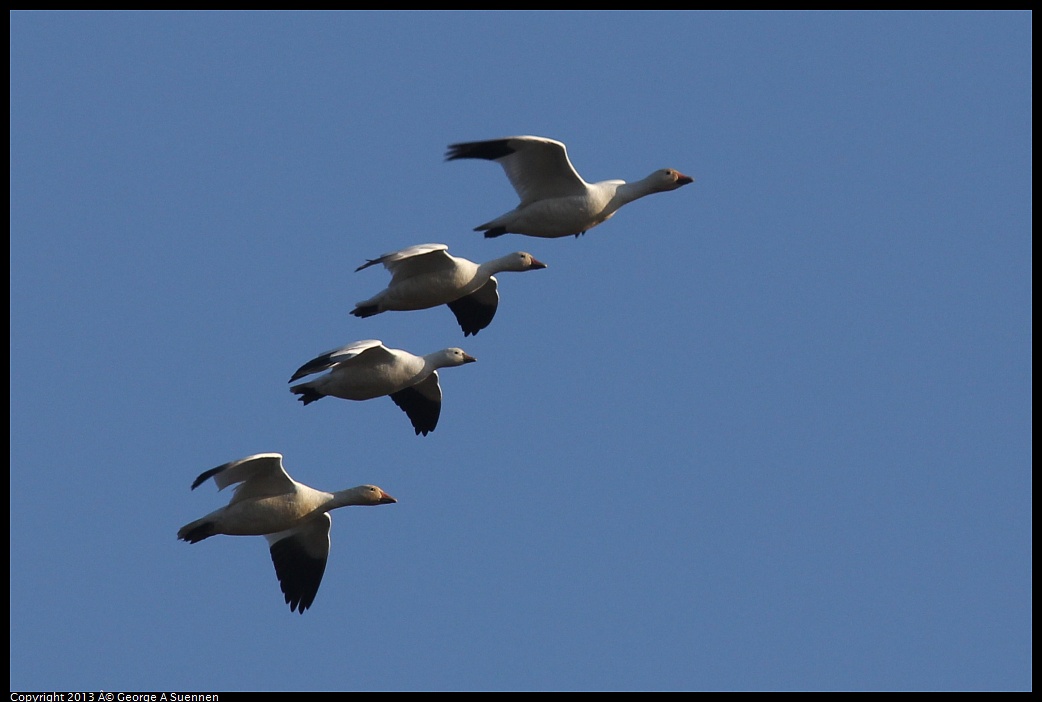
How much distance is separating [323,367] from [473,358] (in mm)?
2359

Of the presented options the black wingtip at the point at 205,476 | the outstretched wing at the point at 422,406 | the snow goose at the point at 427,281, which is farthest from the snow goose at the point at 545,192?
the black wingtip at the point at 205,476

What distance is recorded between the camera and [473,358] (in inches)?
826

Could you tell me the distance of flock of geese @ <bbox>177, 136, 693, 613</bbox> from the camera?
19.0 metres

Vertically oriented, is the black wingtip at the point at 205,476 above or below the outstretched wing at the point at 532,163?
below

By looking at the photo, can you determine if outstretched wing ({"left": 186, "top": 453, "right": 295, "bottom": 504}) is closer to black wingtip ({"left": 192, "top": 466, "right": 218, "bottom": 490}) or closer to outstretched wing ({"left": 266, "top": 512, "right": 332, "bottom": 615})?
black wingtip ({"left": 192, "top": 466, "right": 218, "bottom": 490})

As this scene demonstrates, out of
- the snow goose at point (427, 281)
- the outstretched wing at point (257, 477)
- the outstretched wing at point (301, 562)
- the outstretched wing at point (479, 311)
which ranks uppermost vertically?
the outstretched wing at point (479, 311)

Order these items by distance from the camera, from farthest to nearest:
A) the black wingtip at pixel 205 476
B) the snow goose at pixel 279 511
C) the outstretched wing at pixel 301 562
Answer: the outstretched wing at pixel 301 562 → the snow goose at pixel 279 511 → the black wingtip at pixel 205 476

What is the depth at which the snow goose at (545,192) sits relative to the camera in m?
19.4

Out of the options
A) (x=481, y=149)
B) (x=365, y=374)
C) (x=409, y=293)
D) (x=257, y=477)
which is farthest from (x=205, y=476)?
(x=481, y=149)

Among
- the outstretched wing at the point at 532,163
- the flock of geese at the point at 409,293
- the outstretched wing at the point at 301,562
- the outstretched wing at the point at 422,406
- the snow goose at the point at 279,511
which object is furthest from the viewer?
the outstretched wing at the point at 422,406

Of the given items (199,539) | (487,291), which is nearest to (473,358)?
(487,291)

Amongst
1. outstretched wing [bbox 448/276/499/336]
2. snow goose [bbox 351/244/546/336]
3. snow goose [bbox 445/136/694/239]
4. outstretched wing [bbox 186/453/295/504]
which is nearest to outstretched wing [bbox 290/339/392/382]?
snow goose [bbox 351/244/546/336]

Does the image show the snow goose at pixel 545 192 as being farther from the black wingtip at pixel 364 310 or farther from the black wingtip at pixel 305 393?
the black wingtip at pixel 305 393
